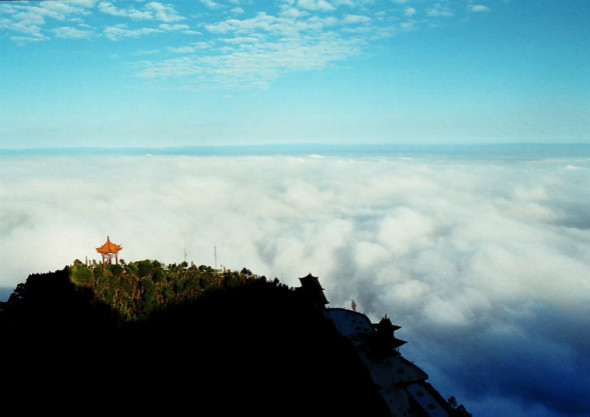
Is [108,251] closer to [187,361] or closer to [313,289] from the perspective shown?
[313,289]

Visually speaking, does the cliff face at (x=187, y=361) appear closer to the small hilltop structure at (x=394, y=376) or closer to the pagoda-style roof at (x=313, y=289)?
the small hilltop structure at (x=394, y=376)

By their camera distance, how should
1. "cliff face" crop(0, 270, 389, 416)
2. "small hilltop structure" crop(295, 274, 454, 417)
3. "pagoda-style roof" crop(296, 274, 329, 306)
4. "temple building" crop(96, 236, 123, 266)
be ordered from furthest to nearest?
1. "temple building" crop(96, 236, 123, 266)
2. "pagoda-style roof" crop(296, 274, 329, 306)
3. "small hilltop structure" crop(295, 274, 454, 417)
4. "cliff face" crop(0, 270, 389, 416)

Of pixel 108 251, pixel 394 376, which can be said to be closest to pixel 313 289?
pixel 394 376

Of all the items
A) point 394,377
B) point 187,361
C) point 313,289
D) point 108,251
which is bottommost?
point 394,377

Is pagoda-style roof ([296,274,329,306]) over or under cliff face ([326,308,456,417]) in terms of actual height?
over

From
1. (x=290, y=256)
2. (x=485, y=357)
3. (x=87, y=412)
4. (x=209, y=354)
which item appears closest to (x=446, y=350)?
(x=485, y=357)

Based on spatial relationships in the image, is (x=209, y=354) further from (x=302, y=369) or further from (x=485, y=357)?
(x=485, y=357)

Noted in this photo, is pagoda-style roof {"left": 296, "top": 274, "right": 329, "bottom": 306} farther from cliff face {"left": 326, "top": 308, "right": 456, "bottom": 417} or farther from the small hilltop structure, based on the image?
cliff face {"left": 326, "top": 308, "right": 456, "bottom": 417}

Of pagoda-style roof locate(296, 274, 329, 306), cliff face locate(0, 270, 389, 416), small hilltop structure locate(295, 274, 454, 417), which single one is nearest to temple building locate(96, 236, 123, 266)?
cliff face locate(0, 270, 389, 416)
